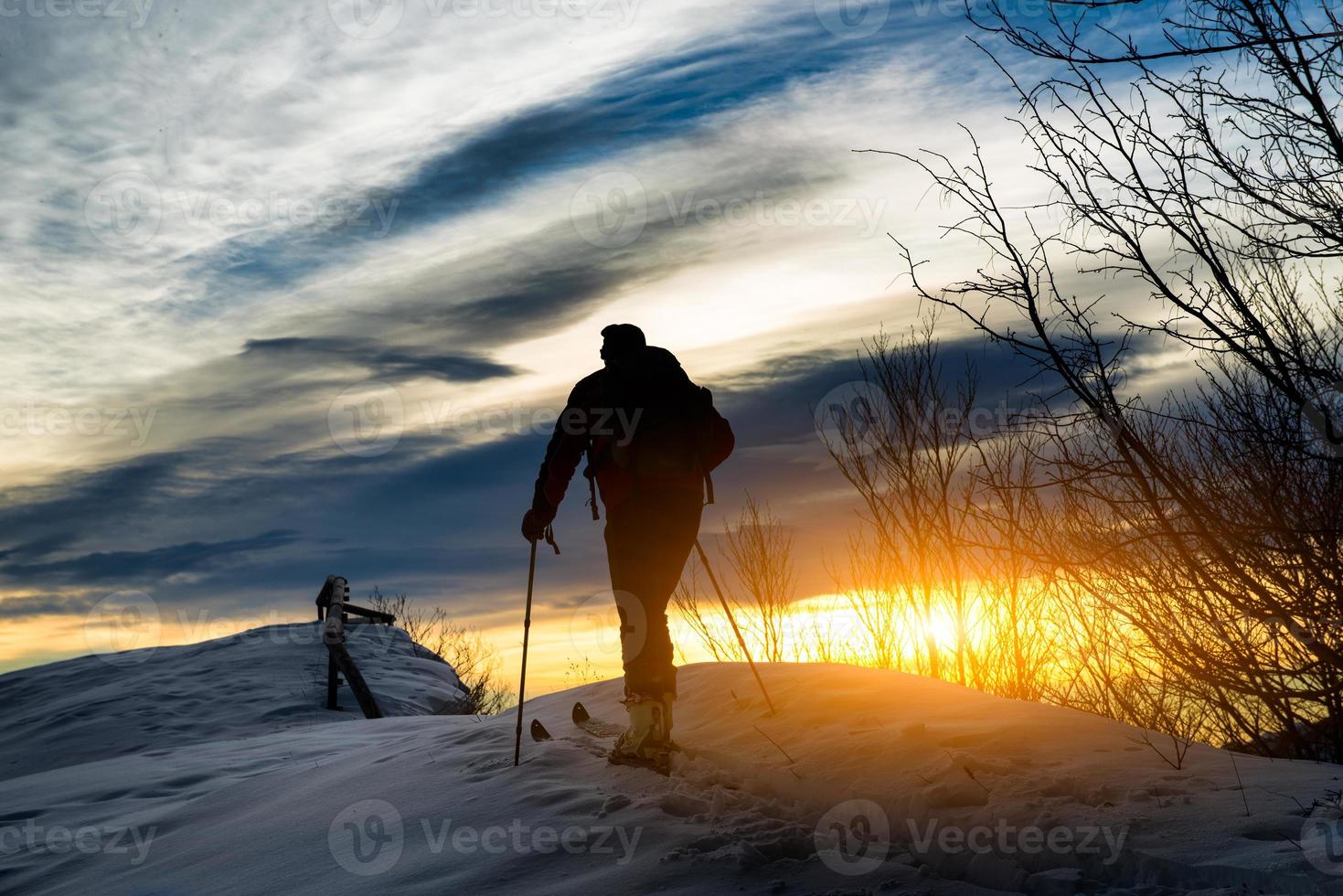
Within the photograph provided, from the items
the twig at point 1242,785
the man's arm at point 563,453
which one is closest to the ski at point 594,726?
the man's arm at point 563,453

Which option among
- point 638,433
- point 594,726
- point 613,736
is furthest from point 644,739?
point 638,433

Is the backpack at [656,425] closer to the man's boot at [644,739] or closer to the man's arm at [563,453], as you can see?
the man's arm at [563,453]

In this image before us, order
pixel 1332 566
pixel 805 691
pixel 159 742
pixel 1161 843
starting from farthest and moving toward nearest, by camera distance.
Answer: pixel 159 742 → pixel 805 691 → pixel 1332 566 → pixel 1161 843

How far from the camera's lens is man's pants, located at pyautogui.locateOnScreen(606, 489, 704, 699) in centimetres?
531

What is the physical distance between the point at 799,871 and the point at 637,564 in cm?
218

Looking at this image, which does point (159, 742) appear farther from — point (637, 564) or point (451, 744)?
point (637, 564)

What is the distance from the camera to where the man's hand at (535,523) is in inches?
239

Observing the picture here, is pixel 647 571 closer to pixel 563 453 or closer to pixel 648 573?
pixel 648 573

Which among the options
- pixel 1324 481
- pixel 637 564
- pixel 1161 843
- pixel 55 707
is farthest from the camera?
pixel 55 707

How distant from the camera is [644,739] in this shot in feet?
16.9

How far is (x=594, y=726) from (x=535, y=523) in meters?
1.50

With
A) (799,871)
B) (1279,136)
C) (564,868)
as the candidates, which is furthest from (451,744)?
(1279,136)

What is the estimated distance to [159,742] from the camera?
13648 mm

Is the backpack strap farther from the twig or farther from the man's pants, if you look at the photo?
the twig
